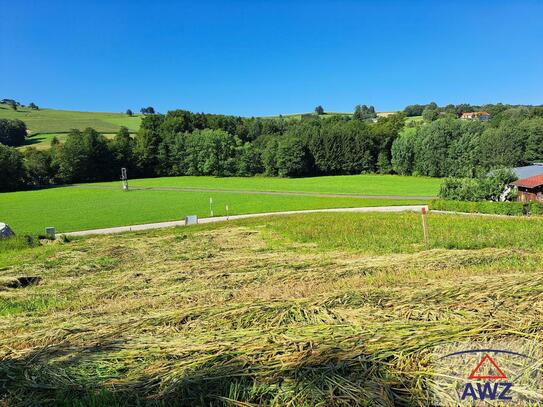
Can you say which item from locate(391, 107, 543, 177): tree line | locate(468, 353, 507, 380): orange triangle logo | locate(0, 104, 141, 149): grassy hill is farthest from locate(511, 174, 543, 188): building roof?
locate(0, 104, 141, 149): grassy hill

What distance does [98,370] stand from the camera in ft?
11.6

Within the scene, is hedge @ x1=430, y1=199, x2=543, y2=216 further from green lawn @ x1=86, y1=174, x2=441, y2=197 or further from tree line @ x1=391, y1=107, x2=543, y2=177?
tree line @ x1=391, y1=107, x2=543, y2=177

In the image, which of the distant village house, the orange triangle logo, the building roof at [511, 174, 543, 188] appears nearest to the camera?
the orange triangle logo

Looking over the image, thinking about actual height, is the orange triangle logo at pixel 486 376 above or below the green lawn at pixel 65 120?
below

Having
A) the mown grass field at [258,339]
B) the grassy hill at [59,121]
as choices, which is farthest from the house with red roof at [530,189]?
the grassy hill at [59,121]

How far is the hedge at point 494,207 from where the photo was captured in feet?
102

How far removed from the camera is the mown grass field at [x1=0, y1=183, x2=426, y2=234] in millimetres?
41109

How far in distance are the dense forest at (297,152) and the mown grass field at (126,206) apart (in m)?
25.7

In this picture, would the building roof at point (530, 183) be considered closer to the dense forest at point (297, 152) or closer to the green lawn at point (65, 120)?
the dense forest at point (297, 152)

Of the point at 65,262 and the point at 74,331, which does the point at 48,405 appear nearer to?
the point at 74,331

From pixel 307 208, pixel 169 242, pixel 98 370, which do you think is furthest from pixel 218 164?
pixel 98 370

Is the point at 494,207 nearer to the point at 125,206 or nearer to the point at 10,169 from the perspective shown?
the point at 125,206

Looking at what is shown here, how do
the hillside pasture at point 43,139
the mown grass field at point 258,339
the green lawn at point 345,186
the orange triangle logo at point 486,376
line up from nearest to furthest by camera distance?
the orange triangle logo at point 486,376 < the mown grass field at point 258,339 < the green lawn at point 345,186 < the hillside pasture at point 43,139

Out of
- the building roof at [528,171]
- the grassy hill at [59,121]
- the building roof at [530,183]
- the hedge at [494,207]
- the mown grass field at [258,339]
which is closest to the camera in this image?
the mown grass field at [258,339]
